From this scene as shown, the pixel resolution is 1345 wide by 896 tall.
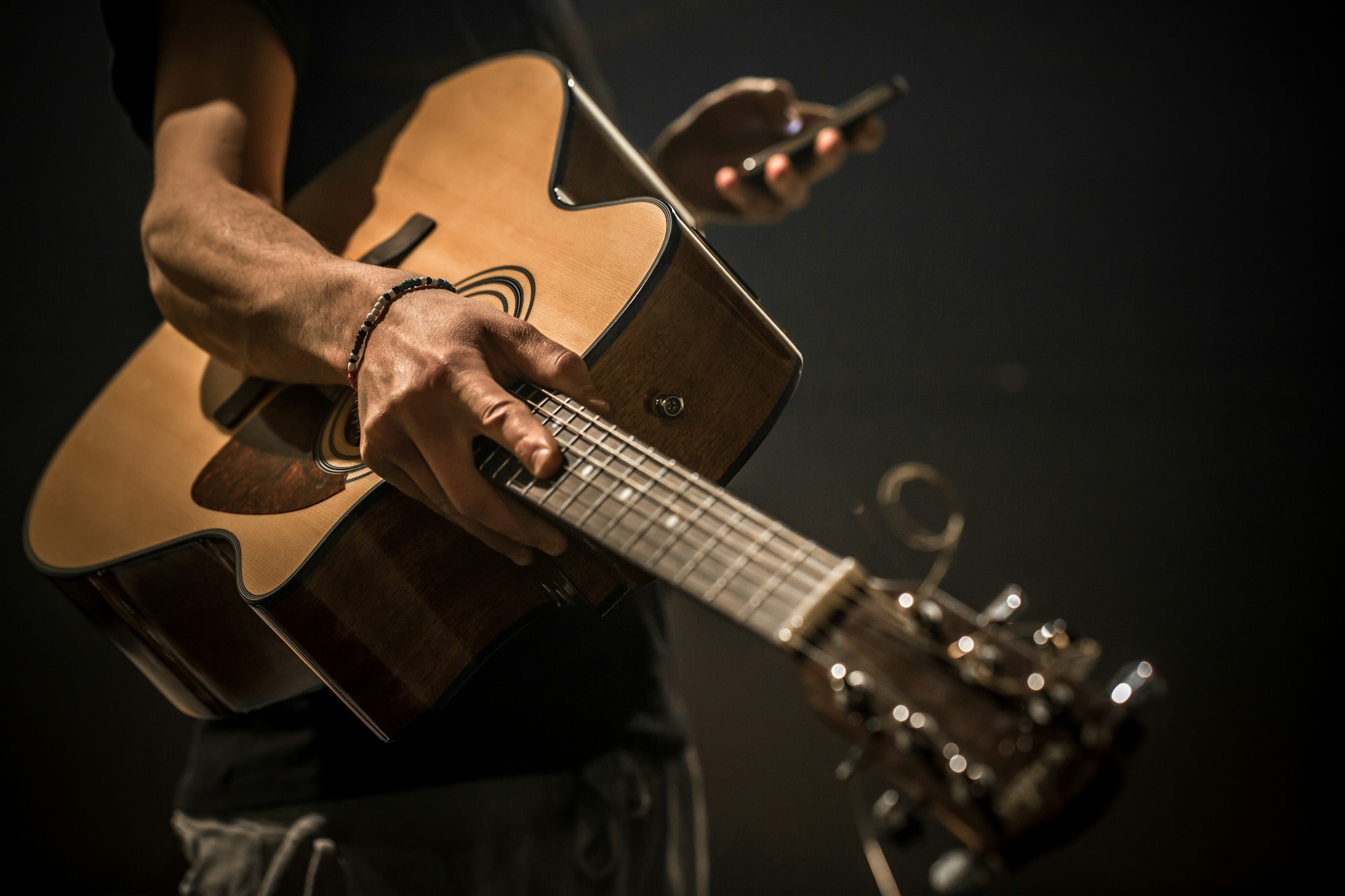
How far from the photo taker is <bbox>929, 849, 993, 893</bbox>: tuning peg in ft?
1.17

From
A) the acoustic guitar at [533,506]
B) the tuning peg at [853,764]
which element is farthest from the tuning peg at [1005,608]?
the tuning peg at [853,764]

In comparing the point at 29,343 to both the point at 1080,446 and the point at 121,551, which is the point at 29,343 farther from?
the point at 1080,446

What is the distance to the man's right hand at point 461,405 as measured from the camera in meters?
0.47

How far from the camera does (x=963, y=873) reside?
0.36m

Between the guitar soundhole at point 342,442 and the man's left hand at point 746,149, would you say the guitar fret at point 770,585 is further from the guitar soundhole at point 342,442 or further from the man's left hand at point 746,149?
the man's left hand at point 746,149

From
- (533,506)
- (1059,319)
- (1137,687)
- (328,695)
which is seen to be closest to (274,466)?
(328,695)

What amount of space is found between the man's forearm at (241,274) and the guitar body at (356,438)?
0.07m

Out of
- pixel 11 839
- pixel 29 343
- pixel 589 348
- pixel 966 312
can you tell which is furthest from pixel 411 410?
pixel 11 839

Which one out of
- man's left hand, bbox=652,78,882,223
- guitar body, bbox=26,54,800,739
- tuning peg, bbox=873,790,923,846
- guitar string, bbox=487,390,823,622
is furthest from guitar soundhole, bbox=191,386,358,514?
man's left hand, bbox=652,78,882,223

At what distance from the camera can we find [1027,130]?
1552 mm

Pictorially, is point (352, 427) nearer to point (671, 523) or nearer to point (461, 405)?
point (461, 405)

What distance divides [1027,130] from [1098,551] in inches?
34.5

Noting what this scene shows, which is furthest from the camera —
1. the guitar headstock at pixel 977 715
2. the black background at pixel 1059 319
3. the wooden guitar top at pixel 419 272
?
the black background at pixel 1059 319

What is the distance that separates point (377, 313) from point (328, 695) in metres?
0.40
